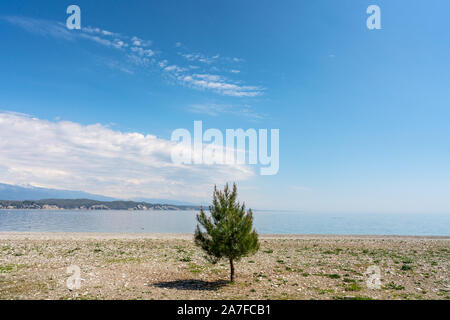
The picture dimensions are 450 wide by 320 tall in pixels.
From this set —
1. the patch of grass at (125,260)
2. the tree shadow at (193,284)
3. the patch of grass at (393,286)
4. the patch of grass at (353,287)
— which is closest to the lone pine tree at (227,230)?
the tree shadow at (193,284)

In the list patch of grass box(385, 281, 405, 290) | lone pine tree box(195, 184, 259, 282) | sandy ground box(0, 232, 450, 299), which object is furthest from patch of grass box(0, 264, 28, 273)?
patch of grass box(385, 281, 405, 290)

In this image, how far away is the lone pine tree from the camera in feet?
58.5

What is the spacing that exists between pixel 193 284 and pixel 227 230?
4604mm

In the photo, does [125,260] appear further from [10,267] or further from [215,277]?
[215,277]

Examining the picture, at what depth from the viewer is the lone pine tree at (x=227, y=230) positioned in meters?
17.8

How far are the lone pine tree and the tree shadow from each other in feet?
3.95

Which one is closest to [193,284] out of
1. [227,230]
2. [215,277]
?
[215,277]

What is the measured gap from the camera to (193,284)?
18.8m

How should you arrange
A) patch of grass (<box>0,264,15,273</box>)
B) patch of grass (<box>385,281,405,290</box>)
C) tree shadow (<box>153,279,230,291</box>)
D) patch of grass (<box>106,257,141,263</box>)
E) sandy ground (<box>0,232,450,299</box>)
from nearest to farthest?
1. sandy ground (<box>0,232,450,299</box>)
2. patch of grass (<box>385,281,405,290</box>)
3. tree shadow (<box>153,279,230,291</box>)
4. patch of grass (<box>0,264,15,273</box>)
5. patch of grass (<box>106,257,141,263</box>)

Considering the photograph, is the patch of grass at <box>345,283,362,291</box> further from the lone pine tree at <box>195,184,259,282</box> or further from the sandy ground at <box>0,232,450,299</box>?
the lone pine tree at <box>195,184,259,282</box>
